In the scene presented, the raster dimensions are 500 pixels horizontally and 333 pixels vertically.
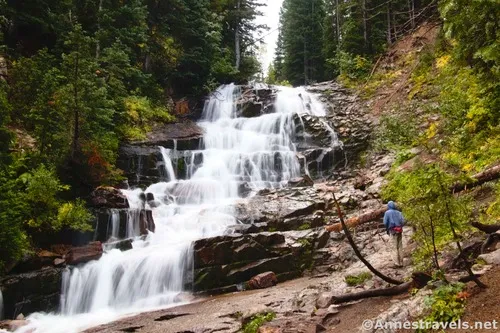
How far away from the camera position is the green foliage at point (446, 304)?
15.8 ft

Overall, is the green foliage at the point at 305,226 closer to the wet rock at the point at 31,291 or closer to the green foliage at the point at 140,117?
the wet rock at the point at 31,291

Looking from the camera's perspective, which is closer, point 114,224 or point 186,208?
point 114,224

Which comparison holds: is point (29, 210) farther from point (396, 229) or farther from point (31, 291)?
point (396, 229)

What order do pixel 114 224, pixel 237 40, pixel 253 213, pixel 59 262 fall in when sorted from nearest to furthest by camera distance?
pixel 59 262
pixel 114 224
pixel 253 213
pixel 237 40

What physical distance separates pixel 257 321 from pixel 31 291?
7.74m

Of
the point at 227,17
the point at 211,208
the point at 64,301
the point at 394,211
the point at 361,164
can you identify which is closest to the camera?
the point at 394,211

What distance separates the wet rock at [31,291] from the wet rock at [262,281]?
6162mm

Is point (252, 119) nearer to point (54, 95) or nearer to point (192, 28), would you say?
point (192, 28)

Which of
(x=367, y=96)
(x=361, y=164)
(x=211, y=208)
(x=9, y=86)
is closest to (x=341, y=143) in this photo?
(x=361, y=164)


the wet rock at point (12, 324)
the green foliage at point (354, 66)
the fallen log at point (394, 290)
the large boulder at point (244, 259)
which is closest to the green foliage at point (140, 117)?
the large boulder at point (244, 259)

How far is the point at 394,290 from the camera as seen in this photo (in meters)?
6.67

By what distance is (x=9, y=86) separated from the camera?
15.6 meters

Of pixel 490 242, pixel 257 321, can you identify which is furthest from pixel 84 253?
pixel 490 242

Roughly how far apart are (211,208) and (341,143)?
9.17 meters
